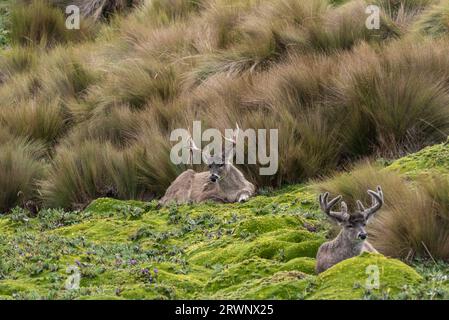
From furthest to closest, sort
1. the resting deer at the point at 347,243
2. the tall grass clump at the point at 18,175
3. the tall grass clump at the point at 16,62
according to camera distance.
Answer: the tall grass clump at the point at 16,62, the tall grass clump at the point at 18,175, the resting deer at the point at 347,243

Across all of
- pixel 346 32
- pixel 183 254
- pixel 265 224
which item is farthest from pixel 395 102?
pixel 183 254

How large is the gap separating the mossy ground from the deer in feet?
0.92

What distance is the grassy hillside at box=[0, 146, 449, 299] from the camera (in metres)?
7.27

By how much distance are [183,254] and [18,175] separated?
5262 millimetres

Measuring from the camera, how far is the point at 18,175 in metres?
14.3

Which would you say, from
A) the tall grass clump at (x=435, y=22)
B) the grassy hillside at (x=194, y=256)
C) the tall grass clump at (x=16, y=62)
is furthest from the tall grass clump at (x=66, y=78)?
the tall grass clump at (x=435, y=22)

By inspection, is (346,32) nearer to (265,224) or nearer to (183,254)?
(265,224)

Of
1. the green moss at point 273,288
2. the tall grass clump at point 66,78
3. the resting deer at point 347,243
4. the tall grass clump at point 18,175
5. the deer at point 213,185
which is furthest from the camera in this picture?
the tall grass clump at point 66,78

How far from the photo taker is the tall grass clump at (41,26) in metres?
21.0

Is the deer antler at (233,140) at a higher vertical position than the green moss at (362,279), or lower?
lower

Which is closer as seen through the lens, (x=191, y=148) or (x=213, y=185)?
(x=213, y=185)

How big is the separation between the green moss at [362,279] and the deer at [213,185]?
465cm

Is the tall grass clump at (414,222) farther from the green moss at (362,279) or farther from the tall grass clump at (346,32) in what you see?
the tall grass clump at (346,32)

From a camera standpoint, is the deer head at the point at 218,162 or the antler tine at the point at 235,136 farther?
the antler tine at the point at 235,136
